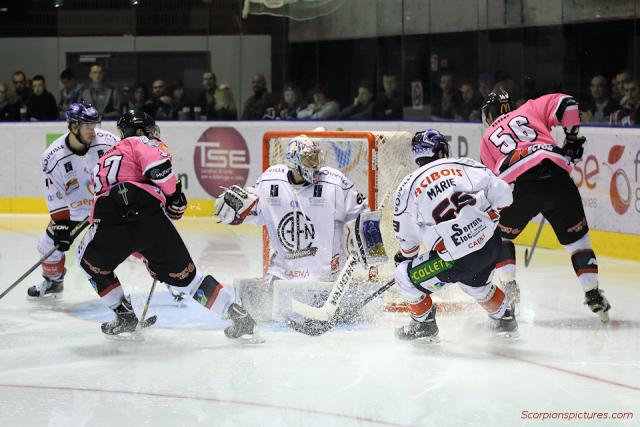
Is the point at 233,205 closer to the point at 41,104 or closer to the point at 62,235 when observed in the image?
the point at 62,235

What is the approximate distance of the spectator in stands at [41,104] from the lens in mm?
11227

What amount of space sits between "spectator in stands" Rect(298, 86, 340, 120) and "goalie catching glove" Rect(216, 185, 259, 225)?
5.43 m

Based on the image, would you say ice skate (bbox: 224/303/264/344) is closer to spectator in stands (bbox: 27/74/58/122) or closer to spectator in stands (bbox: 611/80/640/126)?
spectator in stands (bbox: 611/80/640/126)

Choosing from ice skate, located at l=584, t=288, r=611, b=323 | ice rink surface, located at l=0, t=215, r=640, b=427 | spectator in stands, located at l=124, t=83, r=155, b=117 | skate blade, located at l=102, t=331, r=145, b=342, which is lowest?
ice rink surface, located at l=0, t=215, r=640, b=427

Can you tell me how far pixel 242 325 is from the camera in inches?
212

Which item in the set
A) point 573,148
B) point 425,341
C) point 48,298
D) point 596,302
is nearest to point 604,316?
point 596,302

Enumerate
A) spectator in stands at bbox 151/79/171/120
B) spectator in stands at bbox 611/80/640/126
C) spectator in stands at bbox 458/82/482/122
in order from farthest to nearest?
spectator in stands at bbox 151/79/171/120, spectator in stands at bbox 458/82/482/122, spectator in stands at bbox 611/80/640/126

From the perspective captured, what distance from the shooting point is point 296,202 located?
584 cm

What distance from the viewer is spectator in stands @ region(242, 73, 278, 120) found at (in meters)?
11.3

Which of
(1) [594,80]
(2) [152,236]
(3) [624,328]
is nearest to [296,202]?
(2) [152,236]

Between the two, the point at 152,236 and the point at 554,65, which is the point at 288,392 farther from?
the point at 554,65

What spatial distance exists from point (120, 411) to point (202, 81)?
8.23 metres


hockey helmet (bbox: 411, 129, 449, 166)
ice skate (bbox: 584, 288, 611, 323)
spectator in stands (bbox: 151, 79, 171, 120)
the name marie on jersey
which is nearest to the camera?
the name marie on jersey

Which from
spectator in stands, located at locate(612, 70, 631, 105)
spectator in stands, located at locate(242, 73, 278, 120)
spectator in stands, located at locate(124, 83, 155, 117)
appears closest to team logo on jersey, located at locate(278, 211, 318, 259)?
spectator in stands, located at locate(612, 70, 631, 105)
